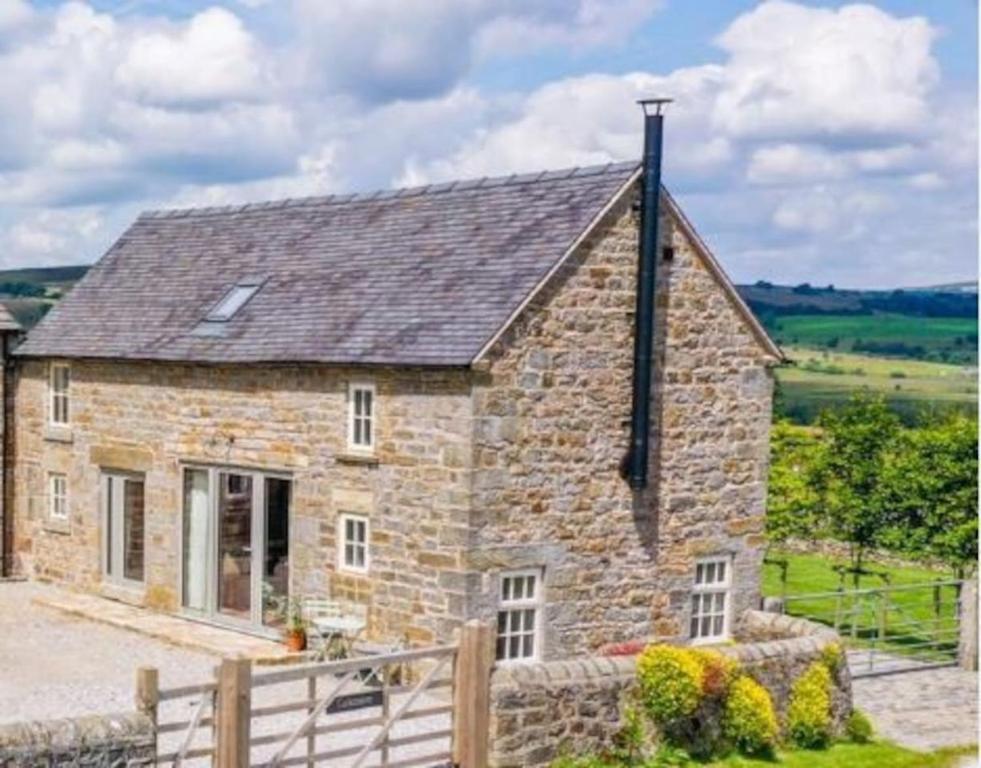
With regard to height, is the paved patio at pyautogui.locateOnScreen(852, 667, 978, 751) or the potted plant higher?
the potted plant

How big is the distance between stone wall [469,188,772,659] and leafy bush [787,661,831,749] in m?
2.68

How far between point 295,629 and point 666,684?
604 cm

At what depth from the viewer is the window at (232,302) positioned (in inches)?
921

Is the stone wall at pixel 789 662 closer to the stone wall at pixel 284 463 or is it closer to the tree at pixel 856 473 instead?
the stone wall at pixel 284 463

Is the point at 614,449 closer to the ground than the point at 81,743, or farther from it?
farther from it

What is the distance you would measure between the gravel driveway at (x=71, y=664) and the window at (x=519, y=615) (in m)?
4.09

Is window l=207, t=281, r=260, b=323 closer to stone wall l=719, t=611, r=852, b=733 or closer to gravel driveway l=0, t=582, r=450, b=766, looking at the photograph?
gravel driveway l=0, t=582, r=450, b=766

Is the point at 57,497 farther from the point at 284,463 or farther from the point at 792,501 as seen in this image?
the point at 792,501

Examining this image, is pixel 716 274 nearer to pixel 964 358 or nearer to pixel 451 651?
pixel 451 651

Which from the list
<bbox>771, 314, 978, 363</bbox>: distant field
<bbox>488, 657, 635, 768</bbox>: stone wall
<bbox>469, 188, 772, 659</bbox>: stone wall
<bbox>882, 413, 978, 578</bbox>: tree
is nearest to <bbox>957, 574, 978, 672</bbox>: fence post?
<bbox>469, 188, 772, 659</bbox>: stone wall

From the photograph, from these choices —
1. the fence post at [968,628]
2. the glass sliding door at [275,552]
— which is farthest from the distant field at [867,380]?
the glass sliding door at [275,552]

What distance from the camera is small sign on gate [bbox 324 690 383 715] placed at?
700 inches

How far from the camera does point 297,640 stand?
20812mm

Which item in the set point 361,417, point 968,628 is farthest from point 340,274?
point 968,628
